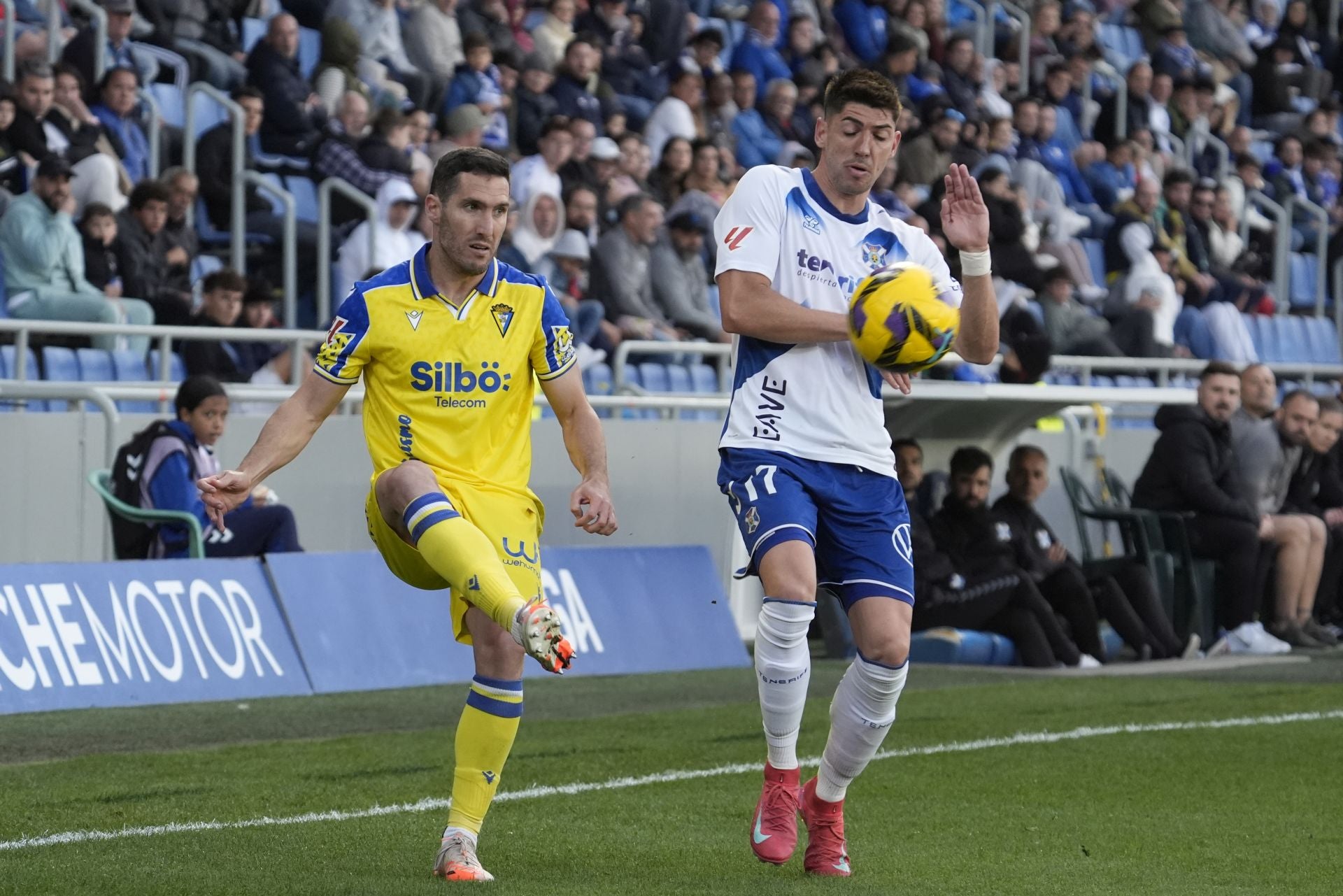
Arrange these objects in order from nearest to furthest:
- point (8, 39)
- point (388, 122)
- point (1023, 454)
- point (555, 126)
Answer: point (1023, 454) → point (8, 39) → point (388, 122) → point (555, 126)

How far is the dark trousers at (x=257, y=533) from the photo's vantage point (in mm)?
10734

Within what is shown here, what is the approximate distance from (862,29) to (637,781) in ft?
50.6

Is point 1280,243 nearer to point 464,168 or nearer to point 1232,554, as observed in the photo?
point 1232,554

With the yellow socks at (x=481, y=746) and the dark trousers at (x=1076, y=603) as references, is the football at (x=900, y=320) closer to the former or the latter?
the yellow socks at (x=481, y=746)

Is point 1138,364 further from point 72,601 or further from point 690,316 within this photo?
point 72,601

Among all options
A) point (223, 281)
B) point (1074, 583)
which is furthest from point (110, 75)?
point (1074, 583)

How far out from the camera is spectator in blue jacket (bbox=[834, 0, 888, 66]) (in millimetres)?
21969

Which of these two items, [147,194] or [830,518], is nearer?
[830,518]

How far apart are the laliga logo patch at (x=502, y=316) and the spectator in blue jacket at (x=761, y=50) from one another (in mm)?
14481

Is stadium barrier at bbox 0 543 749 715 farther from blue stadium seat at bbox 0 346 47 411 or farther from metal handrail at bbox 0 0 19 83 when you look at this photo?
metal handrail at bbox 0 0 19 83

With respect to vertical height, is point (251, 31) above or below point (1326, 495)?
above

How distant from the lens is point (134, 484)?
34.1ft

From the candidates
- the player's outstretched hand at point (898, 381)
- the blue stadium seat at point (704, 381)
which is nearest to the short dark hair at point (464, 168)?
the player's outstretched hand at point (898, 381)

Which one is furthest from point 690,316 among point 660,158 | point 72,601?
point 72,601
